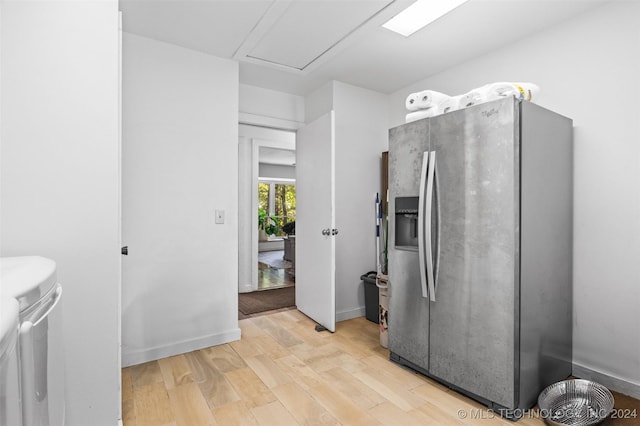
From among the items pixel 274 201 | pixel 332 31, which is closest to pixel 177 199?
pixel 332 31

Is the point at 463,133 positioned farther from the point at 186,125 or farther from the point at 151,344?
the point at 151,344

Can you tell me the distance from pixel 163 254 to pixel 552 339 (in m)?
2.78

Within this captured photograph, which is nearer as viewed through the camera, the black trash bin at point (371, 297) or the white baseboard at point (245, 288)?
the black trash bin at point (371, 297)

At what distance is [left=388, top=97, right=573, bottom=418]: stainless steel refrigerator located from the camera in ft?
5.94

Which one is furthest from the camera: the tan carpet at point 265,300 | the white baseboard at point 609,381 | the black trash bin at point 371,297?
the tan carpet at point 265,300

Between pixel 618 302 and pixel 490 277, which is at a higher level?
pixel 490 277

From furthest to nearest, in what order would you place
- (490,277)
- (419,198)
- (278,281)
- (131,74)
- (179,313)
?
(278,281)
(179,313)
(131,74)
(419,198)
(490,277)

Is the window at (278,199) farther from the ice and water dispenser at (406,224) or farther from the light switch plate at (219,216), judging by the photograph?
the ice and water dispenser at (406,224)

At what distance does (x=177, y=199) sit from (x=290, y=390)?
1665 millimetres

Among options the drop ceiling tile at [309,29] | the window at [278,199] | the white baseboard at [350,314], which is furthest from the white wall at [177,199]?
the window at [278,199]

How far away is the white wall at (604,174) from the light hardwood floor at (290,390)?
0.81 metres

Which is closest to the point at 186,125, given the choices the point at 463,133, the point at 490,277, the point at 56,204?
the point at 56,204

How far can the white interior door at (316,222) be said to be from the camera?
9.90ft

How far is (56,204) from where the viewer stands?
4.46 feet
